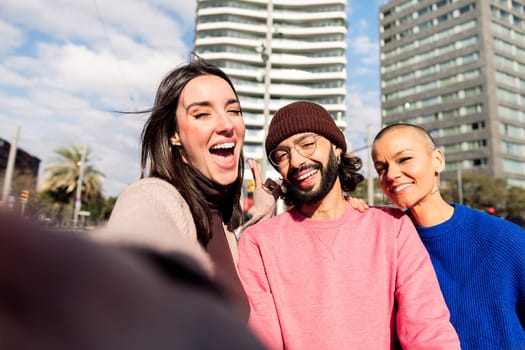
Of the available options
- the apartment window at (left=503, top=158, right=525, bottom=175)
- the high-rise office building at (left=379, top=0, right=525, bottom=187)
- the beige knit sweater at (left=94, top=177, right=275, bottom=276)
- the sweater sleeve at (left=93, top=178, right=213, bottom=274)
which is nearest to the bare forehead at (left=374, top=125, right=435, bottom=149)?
the beige knit sweater at (left=94, top=177, right=275, bottom=276)

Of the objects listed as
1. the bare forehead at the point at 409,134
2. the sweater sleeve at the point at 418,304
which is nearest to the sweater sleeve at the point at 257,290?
the sweater sleeve at the point at 418,304

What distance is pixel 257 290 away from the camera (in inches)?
88.0

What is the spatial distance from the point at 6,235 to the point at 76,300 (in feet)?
0.26

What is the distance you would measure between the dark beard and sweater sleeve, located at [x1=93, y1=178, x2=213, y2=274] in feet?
3.32

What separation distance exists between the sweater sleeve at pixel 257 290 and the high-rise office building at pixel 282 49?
185 ft

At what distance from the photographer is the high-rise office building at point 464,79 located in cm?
6294

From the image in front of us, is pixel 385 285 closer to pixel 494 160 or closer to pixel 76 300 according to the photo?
pixel 76 300

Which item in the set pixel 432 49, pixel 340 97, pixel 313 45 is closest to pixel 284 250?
pixel 340 97

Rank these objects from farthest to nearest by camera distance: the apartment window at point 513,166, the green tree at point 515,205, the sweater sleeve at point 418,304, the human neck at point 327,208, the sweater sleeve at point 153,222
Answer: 1. the apartment window at point 513,166
2. the green tree at point 515,205
3. the human neck at point 327,208
4. the sweater sleeve at point 418,304
5. the sweater sleeve at point 153,222

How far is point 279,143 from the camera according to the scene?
9.50ft

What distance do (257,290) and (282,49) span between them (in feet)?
219

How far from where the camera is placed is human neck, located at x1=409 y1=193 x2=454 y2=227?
268 cm

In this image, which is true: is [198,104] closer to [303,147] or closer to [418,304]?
[303,147]

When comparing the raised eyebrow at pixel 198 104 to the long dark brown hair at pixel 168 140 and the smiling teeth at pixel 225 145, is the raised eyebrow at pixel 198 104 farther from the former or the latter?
the smiling teeth at pixel 225 145
